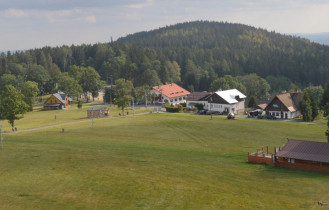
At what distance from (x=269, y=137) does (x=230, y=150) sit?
42.6 ft

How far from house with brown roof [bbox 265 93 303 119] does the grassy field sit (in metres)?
34.4

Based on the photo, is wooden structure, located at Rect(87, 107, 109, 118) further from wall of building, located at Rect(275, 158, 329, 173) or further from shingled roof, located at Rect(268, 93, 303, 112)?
wall of building, located at Rect(275, 158, 329, 173)

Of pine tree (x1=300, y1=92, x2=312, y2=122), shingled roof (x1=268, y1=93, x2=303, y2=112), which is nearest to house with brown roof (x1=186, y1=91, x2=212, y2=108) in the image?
shingled roof (x1=268, y1=93, x2=303, y2=112)

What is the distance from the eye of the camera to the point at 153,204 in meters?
24.9

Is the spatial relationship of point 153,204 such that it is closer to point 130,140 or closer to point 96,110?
point 130,140

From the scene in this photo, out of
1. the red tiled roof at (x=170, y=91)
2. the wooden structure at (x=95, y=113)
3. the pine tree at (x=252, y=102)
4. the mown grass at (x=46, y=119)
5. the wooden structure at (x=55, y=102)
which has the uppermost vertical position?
the red tiled roof at (x=170, y=91)

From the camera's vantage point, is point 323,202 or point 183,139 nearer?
point 323,202

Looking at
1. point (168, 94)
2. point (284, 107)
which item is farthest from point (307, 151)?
point (168, 94)

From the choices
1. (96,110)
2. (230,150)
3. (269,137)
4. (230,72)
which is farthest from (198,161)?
(230,72)

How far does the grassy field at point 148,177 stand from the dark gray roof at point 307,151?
6.00ft

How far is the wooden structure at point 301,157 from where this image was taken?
1439 inches

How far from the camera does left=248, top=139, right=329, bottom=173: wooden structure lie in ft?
120

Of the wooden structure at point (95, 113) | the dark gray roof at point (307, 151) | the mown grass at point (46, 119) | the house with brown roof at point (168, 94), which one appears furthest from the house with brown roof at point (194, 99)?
the dark gray roof at point (307, 151)

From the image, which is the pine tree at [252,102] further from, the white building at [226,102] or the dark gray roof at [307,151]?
the dark gray roof at [307,151]
